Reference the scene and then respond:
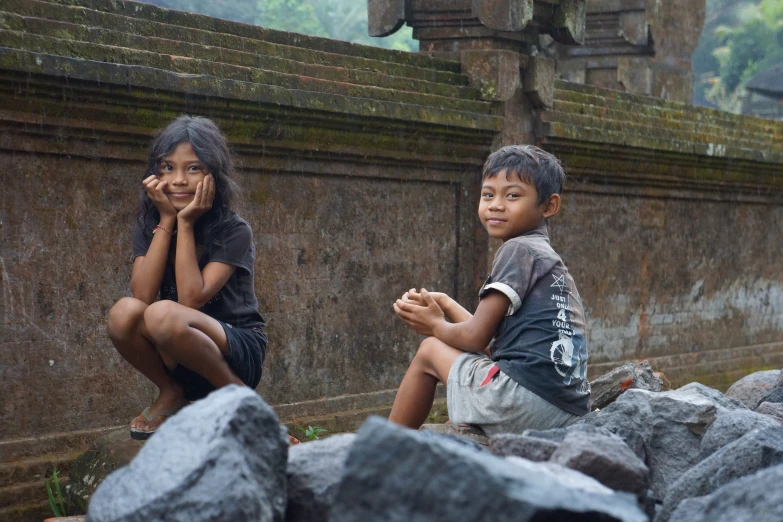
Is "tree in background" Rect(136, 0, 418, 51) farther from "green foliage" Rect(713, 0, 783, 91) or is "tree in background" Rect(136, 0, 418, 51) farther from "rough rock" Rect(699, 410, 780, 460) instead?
"rough rock" Rect(699, 410, 780, 460)

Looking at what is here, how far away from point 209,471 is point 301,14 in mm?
41078

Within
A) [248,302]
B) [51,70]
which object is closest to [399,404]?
[248,302]

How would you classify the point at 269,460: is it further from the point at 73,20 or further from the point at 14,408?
the point at 73,20

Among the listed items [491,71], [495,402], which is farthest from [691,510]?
[491,71]

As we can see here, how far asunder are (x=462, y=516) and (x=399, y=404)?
183 centimetres

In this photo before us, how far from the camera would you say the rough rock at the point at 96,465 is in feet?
13.1

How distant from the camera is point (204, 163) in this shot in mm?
3910

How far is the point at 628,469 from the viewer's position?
8.95 ft

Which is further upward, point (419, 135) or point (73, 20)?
point (73, 20)

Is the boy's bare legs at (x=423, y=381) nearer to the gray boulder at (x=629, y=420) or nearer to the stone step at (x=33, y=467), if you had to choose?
the gray boulder at (x=629, y=420)

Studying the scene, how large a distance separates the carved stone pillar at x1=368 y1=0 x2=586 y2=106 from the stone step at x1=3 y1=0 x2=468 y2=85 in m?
0.18

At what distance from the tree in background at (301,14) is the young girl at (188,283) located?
85.2 feet

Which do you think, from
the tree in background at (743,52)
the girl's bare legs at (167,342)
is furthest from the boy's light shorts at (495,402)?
the tree in background at (743,52)

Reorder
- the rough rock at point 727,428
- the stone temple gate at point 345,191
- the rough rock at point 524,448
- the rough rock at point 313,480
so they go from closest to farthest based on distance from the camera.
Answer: the rough rock at point 313,480, the rough rock at point 524,448, the rough rock at point 727,428, the stone temple gate at point 345,191
